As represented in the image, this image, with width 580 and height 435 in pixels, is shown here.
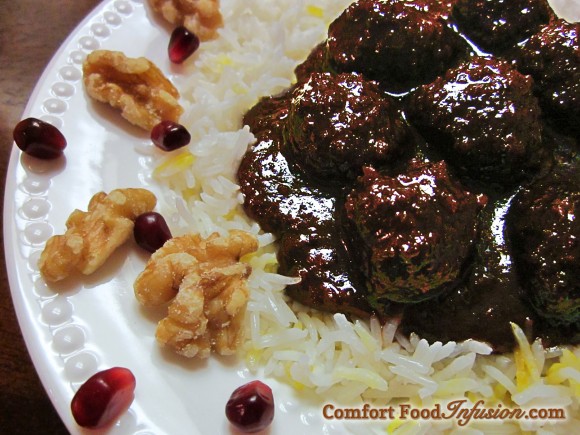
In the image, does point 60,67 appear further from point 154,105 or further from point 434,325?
point 434,325

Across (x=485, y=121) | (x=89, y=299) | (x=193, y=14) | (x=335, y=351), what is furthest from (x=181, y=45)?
(x=335, y=351)

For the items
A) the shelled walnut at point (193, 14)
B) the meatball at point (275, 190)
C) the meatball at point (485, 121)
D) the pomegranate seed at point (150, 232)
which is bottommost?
the pomegranate seed at point (150, 232)

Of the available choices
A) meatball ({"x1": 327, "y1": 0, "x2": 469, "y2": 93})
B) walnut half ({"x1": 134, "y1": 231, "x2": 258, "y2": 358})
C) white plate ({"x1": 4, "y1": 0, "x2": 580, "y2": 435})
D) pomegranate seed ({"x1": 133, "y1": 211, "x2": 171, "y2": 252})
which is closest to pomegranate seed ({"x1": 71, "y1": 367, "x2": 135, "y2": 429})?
white plate ({"x1": 4, "y1": 0, "x2": 580, "y2": 435})

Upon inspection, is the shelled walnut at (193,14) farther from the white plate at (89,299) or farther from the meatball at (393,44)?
the meatball at (393,44)

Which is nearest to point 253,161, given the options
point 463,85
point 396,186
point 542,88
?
point 396,186

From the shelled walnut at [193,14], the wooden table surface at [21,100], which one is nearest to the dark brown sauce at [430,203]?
the shelled walnut at [193,14]

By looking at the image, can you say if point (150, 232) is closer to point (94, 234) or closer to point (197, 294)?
point (94, 234)

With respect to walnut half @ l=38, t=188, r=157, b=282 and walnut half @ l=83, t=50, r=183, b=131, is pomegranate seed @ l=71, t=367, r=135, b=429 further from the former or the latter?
walnut half @ l=83, t=50, r=183, b=131
